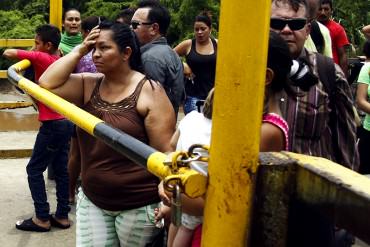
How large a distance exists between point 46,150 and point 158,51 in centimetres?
122

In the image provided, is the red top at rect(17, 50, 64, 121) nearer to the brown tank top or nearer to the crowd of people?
the crowd of people

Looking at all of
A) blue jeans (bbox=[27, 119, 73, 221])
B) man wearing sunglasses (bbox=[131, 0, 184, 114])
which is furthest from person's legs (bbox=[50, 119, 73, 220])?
man wearing sunglasses (bbox=[131, 0, 184, 114])

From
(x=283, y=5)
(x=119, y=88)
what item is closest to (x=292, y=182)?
(x=283, y=5)

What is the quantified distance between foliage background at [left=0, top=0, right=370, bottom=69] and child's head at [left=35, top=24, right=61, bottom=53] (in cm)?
529

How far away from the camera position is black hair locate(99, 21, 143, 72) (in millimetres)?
3031

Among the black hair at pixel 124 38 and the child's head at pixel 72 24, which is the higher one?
the black hair at pixel 124 38

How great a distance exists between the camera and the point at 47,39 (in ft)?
15.9

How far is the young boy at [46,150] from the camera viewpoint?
4695 mm

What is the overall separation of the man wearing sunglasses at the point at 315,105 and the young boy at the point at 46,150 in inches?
104

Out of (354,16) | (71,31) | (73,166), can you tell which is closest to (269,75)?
(73,166)

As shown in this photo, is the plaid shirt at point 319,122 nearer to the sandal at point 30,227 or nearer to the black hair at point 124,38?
the black hair at point 124,38

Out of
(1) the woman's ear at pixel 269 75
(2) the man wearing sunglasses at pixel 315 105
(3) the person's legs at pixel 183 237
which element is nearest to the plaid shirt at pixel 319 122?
(2) the man wearing sunglasses at pixel 315 105

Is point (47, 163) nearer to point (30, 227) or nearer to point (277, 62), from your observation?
point (30, 227)

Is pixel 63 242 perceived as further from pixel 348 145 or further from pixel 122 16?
pixel 348 145
